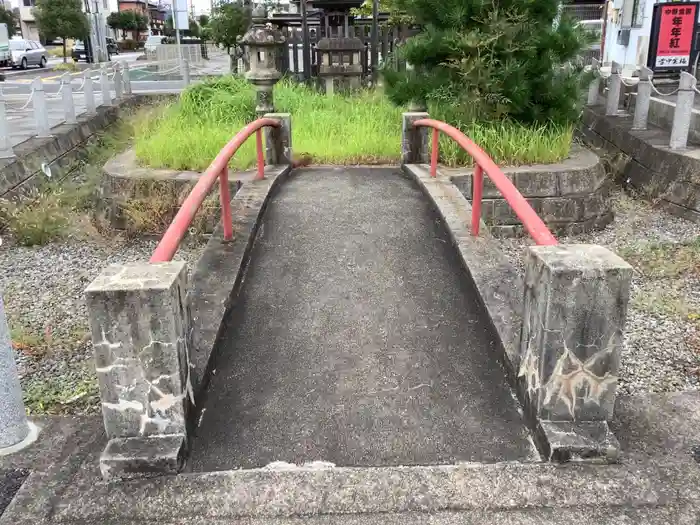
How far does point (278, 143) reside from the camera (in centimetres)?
798

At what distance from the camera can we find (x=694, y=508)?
8.71 ft

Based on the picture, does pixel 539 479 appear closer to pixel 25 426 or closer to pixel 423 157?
pixel 25 426

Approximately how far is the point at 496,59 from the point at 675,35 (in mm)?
7485

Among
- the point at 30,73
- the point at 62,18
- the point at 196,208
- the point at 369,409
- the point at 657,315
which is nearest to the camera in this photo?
the point at 369,409

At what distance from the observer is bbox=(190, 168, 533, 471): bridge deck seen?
10.4 feet

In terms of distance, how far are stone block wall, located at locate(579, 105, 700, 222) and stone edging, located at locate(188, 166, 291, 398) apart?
5280 mm

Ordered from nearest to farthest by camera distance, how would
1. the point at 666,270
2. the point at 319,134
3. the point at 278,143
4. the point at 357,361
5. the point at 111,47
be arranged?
the point at 357,361 < the point at 666,270 < the point at 278,143 < the point at 319,134 < the point at 111,47

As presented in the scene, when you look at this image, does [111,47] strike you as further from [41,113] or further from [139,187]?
[139,187]

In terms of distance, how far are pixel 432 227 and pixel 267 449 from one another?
3005mm

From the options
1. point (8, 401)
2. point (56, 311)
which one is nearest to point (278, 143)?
point (56, 311)

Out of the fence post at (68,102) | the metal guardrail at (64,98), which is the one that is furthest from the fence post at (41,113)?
the fence post at (68,102)

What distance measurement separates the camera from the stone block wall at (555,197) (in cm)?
789

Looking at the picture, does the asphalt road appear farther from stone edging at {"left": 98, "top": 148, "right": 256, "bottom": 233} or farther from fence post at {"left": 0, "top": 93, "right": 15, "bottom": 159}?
stone edging at {"left": 98, "top": 148, "right": 256, "bottom": 233}

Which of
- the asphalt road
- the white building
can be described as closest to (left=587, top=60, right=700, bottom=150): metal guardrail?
the white building
